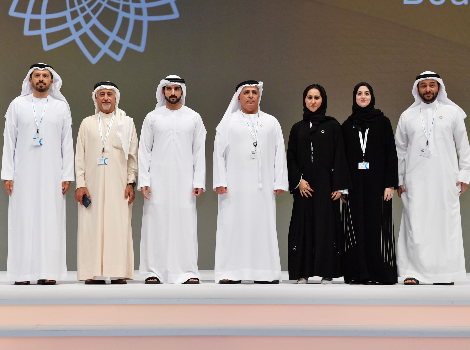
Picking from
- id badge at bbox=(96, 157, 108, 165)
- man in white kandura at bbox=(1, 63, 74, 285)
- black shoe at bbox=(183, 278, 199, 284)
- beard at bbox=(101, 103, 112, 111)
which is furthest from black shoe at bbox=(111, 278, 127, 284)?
beard at bbox=(101, 103, 112, 111)

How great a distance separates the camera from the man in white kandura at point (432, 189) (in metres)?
4.65

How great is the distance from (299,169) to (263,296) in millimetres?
1247

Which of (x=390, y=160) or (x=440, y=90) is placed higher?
(x=440, y=90)

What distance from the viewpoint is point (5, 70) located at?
6266 mm

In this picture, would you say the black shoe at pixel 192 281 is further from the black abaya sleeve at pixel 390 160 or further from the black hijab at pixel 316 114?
the black abaya sleeve at pixel 390 160

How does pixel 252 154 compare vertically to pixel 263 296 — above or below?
above

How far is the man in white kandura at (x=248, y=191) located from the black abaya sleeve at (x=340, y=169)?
1.40 feet

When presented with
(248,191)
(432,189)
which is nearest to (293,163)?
(248,191)

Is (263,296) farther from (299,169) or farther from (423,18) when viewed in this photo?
(423,18)

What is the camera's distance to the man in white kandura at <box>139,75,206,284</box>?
15.4ft

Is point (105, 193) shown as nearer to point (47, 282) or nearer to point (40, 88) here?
point (47, 282)

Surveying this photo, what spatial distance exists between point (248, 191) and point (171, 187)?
2.09 feet

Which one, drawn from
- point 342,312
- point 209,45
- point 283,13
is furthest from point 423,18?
point 342,312

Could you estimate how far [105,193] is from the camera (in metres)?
4.67
